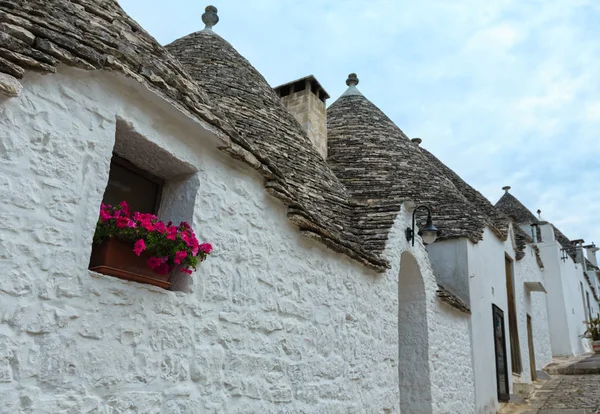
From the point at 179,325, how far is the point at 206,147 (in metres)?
1.24

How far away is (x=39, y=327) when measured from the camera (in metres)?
2.38

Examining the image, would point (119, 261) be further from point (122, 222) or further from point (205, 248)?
point (205, 248)

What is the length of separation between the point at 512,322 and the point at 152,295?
12.0m

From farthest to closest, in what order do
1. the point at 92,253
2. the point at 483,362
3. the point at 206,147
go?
1. the point at 483,362
2. the point at 206,147
3. the point at 92,253

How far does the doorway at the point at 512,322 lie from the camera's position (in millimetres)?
12648

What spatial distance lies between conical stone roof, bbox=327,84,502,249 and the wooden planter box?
5603 millimetres

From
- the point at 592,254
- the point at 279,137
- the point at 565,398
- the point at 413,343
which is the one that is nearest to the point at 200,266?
the point at 279,137

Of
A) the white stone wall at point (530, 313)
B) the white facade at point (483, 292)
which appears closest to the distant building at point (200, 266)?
the white facade at point (483, 292)

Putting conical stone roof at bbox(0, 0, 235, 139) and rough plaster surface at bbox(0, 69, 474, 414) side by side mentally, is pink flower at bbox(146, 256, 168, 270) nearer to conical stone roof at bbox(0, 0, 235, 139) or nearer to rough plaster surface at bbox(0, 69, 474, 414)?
rough plaster surface at bbox(0, 69, 474, 414)

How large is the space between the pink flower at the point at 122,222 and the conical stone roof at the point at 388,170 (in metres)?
5.72

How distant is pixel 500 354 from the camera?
10422 mm

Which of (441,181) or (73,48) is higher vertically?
(441,181)

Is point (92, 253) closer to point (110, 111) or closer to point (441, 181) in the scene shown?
point (110, 111)

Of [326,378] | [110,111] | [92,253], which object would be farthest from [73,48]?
[326,378]
